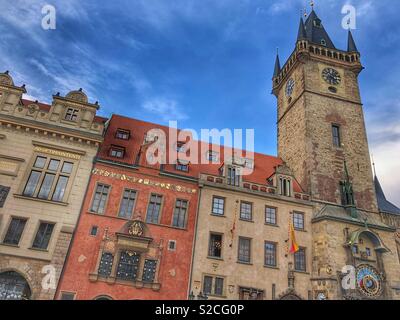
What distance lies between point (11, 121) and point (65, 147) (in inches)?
168

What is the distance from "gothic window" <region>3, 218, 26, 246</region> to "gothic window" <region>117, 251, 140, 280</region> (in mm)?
6866

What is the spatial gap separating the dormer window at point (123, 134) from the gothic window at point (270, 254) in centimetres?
1518

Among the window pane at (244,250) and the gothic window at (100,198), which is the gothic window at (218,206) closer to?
the window pane at (244,250)

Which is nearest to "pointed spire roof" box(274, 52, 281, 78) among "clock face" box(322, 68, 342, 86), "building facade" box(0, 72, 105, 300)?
"clock face" box(322, 68, 342, 86)

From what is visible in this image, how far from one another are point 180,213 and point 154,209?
6.81 feet

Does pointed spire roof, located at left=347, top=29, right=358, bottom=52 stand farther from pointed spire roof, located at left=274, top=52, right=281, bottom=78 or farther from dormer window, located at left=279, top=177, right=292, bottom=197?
dormer window, located at left=279, top=177, right=292, bottom=197

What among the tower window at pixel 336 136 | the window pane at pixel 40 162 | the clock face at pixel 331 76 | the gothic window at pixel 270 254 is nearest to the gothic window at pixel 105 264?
the window pane at pixel 40 162

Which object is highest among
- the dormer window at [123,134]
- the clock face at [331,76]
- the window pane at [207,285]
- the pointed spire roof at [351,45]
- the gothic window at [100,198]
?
the pointed spire roof at [351,45]

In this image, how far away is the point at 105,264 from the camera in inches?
875

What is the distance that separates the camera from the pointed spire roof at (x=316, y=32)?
41500 millimetres
